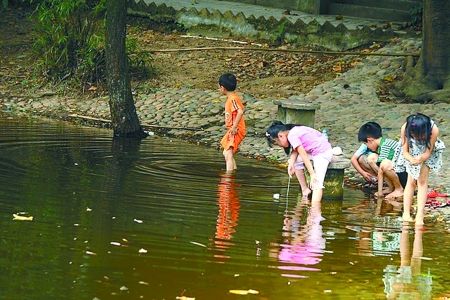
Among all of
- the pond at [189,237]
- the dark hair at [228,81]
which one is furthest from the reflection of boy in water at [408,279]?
the dark hair at [228,81]

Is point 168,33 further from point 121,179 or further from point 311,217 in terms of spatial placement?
point 311,217

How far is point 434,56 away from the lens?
19156 mm

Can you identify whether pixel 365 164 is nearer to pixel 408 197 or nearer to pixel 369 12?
pixel 408 197

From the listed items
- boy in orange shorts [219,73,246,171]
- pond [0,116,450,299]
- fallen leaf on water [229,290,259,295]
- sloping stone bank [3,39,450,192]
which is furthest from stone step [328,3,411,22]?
fallen leaf on water [229,290,259,295]

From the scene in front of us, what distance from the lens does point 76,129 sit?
1836 cm

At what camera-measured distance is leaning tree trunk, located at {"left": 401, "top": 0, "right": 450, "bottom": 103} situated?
18906 mm

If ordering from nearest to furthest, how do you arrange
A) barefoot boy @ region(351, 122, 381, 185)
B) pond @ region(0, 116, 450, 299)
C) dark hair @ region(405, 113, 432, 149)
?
pond @ region(0, 116, 450, 299)
dark hair @ region(405, 113, 432, 149)
barefoot boy @ region(351, 122, 381, 185)

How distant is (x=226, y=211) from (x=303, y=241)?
59.6 inches

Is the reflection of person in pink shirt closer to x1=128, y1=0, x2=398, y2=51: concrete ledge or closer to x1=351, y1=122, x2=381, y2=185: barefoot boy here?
x1=351, y1=122, x2=381, y2=185: barefoot boy

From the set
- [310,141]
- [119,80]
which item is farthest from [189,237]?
[119,80]

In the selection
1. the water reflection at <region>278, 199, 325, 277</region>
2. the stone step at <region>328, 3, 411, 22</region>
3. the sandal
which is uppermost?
the stone step at <region>328, 3, 411, 22</region>

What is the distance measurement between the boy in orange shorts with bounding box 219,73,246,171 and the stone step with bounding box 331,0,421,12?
347 inches

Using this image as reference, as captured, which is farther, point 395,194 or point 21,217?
point 395,194

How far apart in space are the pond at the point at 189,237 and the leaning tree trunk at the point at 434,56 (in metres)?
4.64
